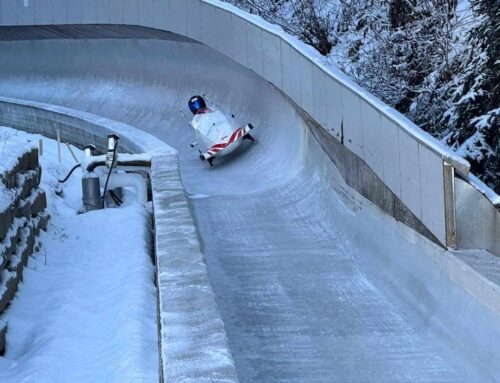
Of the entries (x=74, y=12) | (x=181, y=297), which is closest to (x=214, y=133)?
(x=74, y=12)

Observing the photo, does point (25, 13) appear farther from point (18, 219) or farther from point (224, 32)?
point (18, 219)

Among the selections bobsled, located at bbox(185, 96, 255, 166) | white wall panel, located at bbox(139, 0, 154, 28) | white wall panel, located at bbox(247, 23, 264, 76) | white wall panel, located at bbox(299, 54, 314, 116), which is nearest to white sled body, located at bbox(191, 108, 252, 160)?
bobsled, located at bbox(185, 96, 255, 166)

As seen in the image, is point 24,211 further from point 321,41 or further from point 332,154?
point 321,41

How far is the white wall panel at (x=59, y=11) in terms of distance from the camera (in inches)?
596

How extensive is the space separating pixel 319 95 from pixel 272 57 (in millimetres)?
1771

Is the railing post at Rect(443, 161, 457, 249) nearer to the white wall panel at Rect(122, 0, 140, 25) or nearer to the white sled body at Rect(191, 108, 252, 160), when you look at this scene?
the white sled body at Rect(191, 108, 252, 160)

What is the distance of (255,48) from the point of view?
9.34 m

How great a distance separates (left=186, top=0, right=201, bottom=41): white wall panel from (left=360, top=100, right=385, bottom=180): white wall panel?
5715 millimetres

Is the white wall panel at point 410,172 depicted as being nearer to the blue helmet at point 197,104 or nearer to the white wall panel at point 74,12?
the blue helmet at point 197,104

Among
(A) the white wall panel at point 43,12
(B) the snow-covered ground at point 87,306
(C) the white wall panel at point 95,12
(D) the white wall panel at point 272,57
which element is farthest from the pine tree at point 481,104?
(A) the white wall panel at point 43,12

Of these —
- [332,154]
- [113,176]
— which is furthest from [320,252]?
[113,176]

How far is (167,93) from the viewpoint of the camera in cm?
1321

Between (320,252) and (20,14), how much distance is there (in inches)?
467

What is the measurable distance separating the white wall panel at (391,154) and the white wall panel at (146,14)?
776 centimetres
